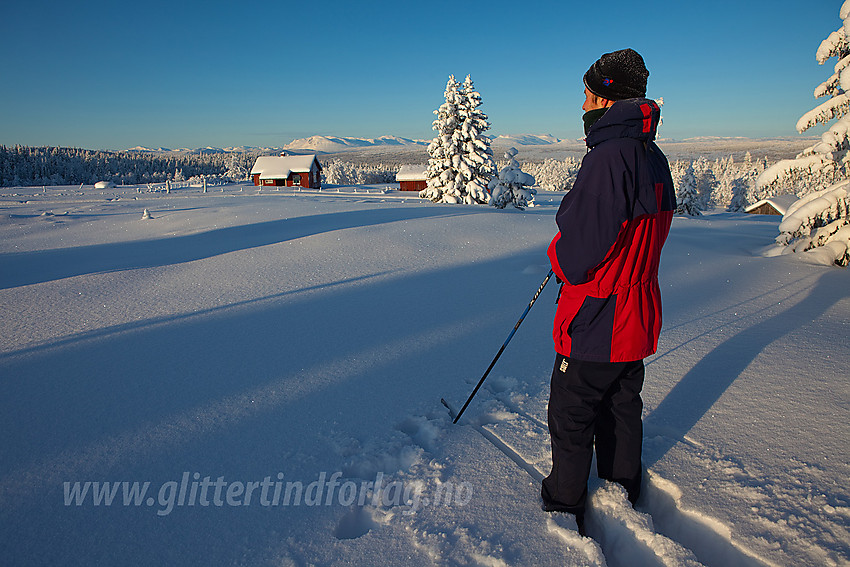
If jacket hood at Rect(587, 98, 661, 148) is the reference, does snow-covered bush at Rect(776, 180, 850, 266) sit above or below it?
below

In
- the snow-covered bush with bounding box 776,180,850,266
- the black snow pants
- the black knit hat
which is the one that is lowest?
the black snow pants

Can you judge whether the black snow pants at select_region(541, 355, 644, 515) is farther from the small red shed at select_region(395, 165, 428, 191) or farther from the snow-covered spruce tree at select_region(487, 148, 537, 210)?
the small red shed at select_region(395, 165, 428, 191)

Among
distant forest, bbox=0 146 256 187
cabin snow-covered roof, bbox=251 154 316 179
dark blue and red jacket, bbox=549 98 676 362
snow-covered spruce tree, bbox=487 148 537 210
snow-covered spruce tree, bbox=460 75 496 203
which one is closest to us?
dark blue and red jacket, bbox=549 98 676 362

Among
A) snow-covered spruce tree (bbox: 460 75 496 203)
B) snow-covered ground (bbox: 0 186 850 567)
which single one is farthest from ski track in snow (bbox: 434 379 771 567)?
snow-covered spruce tree (bbox: 460 75 496 203)

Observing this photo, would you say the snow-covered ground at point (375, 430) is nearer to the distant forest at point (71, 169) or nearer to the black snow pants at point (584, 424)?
the black snow pants at point (584, 424)

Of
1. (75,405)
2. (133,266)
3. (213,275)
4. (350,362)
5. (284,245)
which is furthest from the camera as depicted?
(284,245)

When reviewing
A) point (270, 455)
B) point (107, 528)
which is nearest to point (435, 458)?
point (270, 455)

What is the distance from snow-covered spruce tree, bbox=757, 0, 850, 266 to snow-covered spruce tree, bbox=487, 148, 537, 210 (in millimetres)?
17701

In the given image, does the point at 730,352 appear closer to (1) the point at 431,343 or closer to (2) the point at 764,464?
(2) the point at 764,464

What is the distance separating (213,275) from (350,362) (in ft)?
12.9

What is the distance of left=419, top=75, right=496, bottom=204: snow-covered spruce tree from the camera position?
1221 inches

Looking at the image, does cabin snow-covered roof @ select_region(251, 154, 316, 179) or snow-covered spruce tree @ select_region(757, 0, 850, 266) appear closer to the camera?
snow-covered spruce tree @ select_region(757, 0, 850, 266)

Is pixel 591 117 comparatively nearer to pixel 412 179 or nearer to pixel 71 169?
pixel 412 179

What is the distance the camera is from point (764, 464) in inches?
95.3
